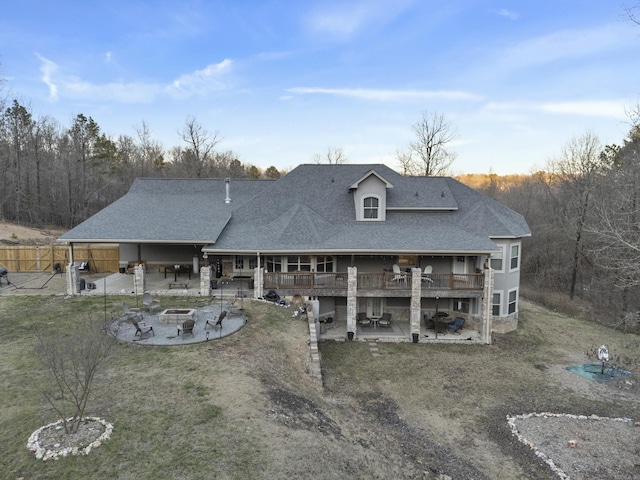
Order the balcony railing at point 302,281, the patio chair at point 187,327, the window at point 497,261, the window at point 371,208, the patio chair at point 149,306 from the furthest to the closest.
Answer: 1. the window at point 371,208
2. the window at point 497,261
3. the balcony railing at point 302,281
4. the patio chair at point 149,306
5. the patio chair at point 187,327

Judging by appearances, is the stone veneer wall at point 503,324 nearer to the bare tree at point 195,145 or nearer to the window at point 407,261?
the window at point 407,261

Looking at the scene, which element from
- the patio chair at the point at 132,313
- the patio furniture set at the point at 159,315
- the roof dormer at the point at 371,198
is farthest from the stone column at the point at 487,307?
the patio chair at the point at 132,313

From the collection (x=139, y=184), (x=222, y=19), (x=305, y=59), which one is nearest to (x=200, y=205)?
(x=139, y=184)

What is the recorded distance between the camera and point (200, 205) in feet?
76.6

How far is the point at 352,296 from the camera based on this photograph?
1872 cm

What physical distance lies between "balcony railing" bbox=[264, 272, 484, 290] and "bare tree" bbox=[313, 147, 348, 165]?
120 feet

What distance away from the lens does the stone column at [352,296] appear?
1858 cm

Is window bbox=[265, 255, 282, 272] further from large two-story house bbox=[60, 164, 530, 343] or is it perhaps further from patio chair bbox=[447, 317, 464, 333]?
patio chair bbox=[447, 317, 464, 333]

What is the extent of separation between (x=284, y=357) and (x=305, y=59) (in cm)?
2606

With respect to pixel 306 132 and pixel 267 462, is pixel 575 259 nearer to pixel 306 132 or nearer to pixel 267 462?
pixel 306 132

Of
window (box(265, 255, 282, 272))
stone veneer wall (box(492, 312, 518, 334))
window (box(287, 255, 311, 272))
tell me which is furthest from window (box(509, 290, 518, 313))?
window (box(265, 255, 282, 272))

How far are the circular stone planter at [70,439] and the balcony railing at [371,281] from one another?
1116 centimetres

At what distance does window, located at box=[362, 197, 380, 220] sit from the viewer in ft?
71.1

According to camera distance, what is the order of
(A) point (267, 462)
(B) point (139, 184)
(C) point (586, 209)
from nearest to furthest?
(A) point (267, 462) → (B) point (139, 184) → (C) point (586, 209)
